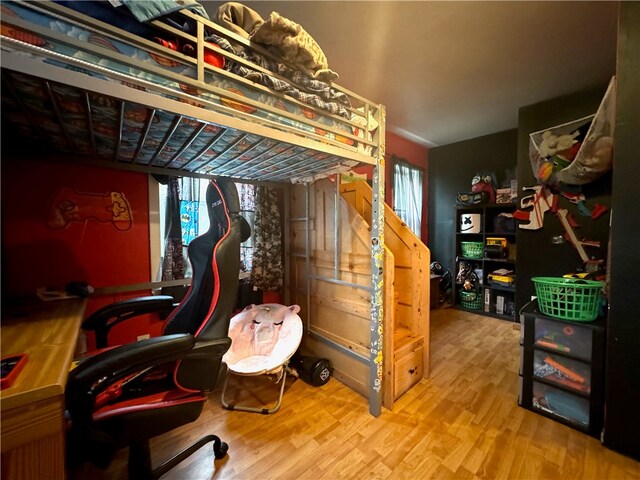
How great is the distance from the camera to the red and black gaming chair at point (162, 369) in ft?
2.67

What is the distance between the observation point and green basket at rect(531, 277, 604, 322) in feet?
4.93

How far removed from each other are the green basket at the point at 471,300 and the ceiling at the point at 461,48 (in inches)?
100.0

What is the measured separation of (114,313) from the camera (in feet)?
4.32

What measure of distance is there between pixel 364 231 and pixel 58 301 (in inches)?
74.7

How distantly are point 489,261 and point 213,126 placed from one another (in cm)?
402

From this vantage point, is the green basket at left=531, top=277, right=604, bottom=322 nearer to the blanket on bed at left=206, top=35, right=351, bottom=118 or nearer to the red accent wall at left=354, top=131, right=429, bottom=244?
the blanket on bed at left=206, top=35, right=351, bottom=118

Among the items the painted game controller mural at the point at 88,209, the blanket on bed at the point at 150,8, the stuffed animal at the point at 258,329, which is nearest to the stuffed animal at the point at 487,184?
the stuffed animal at the point at 258,329

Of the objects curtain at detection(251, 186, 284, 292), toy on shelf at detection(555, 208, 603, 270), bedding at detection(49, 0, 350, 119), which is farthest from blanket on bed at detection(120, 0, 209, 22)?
toy on shelf at detection(555, 208, 603, 270)

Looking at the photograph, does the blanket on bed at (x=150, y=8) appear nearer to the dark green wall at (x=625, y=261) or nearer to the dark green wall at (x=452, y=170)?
the dark green wall at (x=625, y=261)

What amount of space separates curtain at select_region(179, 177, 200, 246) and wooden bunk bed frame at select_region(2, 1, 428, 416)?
0.15 m

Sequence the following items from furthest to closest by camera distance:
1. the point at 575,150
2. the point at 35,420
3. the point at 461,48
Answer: the point at 575,150, the point at 461,48, the point at 35,420

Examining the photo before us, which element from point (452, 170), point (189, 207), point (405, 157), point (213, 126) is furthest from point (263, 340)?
point (452, 170)

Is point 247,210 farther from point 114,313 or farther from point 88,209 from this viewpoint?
point 114,313

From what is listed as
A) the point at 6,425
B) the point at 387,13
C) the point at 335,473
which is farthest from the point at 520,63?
the point at 6,425
